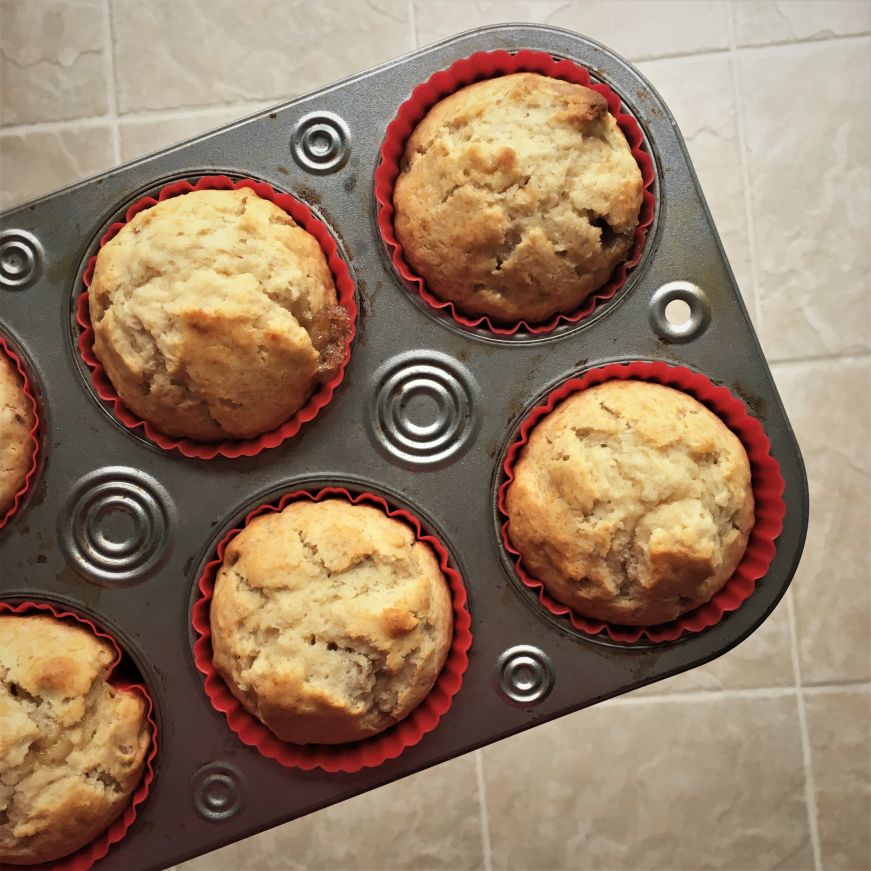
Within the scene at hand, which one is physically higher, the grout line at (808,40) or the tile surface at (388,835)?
the grout line at (808,40)

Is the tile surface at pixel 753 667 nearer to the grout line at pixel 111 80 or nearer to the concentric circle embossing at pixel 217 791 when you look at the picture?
the concentric circle embossing at pixel 217 791

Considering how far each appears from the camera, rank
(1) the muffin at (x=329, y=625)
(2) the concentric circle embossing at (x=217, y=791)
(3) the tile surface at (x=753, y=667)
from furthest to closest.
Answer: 1. (3) the tile surface at (x=753, y=667)
2. (2) the concentric circle embossing at (x=217, y=791)
3. (1) the muffin at (x=329, y=625)

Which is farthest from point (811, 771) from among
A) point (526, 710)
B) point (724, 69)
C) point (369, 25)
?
point (369, 25)

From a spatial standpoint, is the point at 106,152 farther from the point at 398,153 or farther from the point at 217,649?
the point at 217,649

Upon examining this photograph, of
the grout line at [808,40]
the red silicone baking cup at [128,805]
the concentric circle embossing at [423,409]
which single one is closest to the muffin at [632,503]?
the concentric circle embossing at [423,409]

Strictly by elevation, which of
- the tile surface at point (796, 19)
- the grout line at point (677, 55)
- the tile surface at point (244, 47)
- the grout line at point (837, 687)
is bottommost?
the grout line at point (837, 687)
